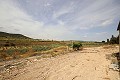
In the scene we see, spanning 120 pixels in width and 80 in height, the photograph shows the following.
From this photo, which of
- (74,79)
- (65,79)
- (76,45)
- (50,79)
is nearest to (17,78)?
(50,79)

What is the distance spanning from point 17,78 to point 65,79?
3.28 metres

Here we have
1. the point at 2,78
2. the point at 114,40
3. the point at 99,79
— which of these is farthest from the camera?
the point at 114,40

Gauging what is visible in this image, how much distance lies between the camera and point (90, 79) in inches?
326

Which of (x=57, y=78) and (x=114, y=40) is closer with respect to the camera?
(x=57, y=78)

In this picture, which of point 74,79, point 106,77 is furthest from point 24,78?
point 106,77

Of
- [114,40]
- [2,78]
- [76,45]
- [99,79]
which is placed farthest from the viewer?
[114,40]

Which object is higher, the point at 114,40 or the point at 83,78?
the point at 114,40

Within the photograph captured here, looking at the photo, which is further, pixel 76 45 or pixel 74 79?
pixel 76 45

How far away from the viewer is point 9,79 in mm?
8602

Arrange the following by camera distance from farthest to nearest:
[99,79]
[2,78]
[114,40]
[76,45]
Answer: [114,40] → [76,45] → [2,78] → [99,79]

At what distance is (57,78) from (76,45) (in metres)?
22.8

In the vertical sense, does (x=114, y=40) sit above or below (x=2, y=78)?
above

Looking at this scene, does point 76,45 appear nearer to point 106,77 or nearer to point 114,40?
point 106,77

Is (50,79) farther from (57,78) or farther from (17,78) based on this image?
(17,78)
